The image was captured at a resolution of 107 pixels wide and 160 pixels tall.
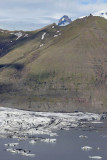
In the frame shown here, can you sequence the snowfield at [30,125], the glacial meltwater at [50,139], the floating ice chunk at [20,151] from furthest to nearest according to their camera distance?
the snowfield at [30,125]
the floating ice chunk at [20,151]
the glacial meltwater at [50,139]

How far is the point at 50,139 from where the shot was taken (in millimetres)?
154625

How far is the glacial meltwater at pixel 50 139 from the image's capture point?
443 feet

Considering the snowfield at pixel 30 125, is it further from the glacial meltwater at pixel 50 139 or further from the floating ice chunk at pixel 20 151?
the floating ice chunk at pixel 20 151

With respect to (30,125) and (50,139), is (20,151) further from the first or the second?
(30,125)

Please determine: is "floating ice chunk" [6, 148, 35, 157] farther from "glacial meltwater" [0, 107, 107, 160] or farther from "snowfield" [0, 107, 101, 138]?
"snowfield" [0, 107, 101, 138]

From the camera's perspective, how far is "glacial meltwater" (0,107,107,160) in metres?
135

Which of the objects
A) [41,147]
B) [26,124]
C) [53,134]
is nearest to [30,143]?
[41,147]

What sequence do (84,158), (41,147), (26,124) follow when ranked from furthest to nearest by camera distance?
(26,124) < (41,147) < (84,158)

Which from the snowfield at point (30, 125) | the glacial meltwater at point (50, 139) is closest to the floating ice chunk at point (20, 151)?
the glacial meltwater at point (50, 139)

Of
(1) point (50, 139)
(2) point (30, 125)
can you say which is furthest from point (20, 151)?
(2) point (30, 125)

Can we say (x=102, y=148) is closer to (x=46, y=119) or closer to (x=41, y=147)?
(x=41, y=147)

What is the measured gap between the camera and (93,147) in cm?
14550

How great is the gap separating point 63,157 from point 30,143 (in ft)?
65.4

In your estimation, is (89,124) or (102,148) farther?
(89,124)
